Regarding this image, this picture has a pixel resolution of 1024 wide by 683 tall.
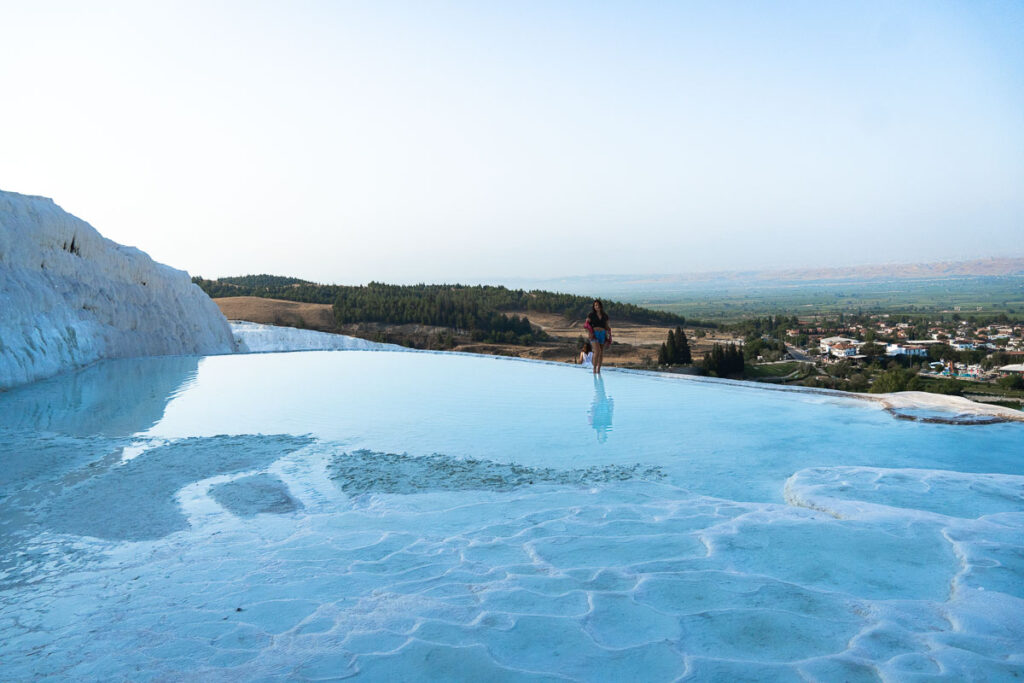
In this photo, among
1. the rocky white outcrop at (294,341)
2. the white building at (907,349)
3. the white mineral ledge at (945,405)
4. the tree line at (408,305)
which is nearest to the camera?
the white mineral ledge at (945,405)

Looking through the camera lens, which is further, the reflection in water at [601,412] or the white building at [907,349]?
the white building at [907,349]

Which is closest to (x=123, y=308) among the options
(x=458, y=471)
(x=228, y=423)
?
(x=228, y=423)

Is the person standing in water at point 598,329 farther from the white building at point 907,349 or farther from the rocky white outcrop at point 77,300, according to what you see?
the white building at point 907,349

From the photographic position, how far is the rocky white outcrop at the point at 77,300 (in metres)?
8.63

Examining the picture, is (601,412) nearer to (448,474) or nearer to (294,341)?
(448,474)

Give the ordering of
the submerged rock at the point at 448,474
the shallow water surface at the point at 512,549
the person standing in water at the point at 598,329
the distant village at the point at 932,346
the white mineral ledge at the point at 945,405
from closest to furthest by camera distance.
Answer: the shallow water surface at the point at 512,549
the submerged rock at the point at 448,474
the white mineral ledge at the point at 945,405
the person standing in water at the point at 598,329
the distant village at the point at 932,346

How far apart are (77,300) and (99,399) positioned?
410 cm

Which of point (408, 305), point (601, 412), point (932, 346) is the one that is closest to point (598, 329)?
point (601, 412)

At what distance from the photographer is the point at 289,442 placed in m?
5.27

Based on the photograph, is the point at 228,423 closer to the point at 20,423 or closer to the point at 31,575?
the point at 20,423

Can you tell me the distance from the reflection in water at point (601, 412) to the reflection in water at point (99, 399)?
413cm

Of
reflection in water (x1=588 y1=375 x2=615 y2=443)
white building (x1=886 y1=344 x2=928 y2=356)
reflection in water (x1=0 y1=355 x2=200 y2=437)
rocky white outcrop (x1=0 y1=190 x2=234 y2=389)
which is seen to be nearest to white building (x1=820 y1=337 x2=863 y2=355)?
white building (x1=886 y1=344 x2=928 y2=356)

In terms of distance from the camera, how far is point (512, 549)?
9.91 feet

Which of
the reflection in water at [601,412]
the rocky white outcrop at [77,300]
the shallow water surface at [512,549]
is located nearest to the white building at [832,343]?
the reflection in water at [601,412]
